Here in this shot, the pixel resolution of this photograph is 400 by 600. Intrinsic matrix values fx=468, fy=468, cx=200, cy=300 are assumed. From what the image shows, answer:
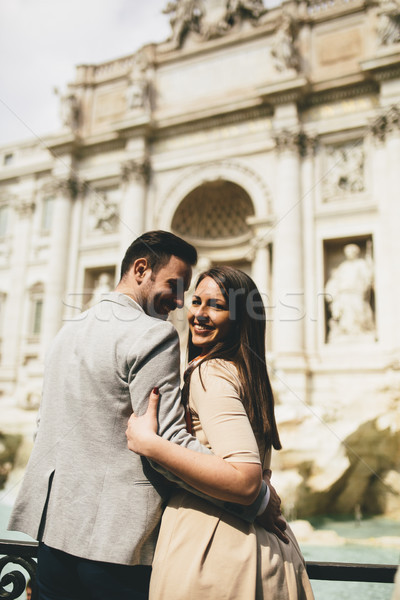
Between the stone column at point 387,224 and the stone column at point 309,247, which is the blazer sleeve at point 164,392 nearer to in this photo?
the stone column at point 387,224

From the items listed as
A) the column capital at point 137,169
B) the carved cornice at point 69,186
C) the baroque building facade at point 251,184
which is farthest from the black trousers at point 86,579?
the carved cornice at point 69,186

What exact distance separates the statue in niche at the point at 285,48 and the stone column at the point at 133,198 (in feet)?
16.7

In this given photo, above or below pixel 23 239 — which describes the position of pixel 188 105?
above

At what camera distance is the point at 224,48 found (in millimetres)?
15531

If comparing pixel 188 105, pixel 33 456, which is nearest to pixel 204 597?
pixel 33 456

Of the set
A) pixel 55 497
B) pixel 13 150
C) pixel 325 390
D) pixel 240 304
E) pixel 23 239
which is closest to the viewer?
pixel 55 497

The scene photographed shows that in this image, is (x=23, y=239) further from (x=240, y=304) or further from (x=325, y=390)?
(x=240, y=304)

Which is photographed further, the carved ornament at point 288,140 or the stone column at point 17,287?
the stone column at point 17,287

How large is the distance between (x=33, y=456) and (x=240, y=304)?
0.92 metres

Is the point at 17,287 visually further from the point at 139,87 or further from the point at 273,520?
the point at 273,520

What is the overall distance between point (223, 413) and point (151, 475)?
1.05 feet

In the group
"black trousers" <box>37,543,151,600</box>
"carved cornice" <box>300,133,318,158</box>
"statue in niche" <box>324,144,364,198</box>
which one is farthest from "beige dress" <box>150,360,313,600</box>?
"carved cornice" <box>300,133,318,158</box>

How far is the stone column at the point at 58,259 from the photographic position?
15844 mm

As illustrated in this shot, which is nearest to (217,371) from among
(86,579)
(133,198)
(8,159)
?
(86,579)
